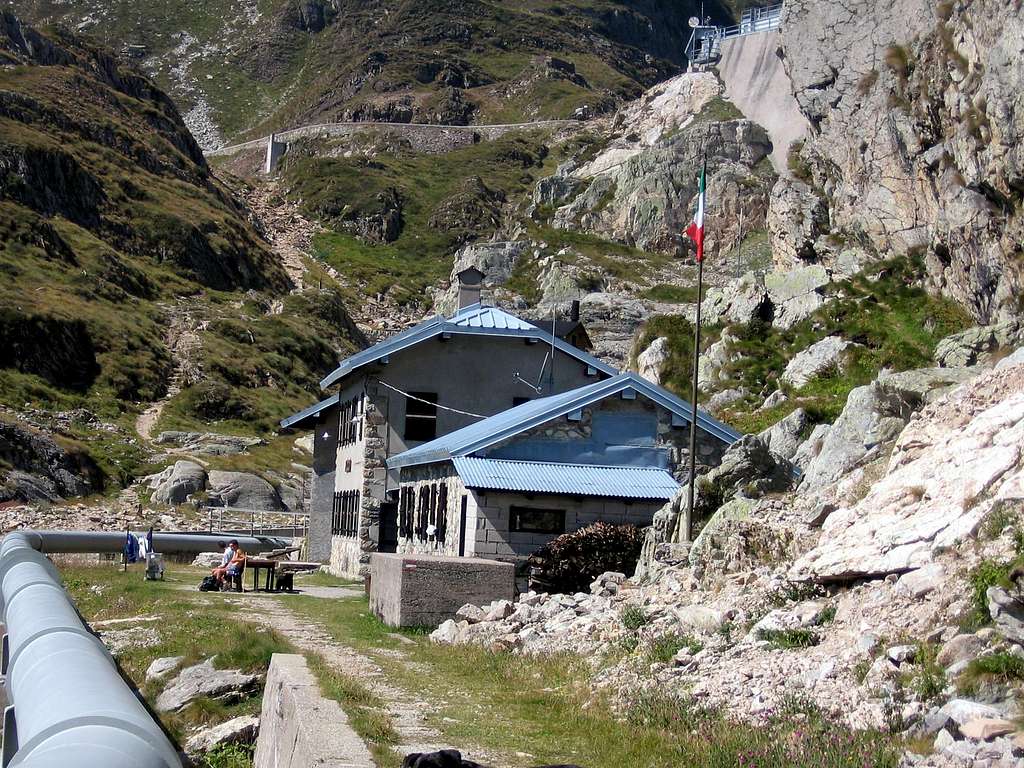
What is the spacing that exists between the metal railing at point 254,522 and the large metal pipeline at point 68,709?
36108mm

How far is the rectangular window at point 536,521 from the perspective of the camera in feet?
73.6

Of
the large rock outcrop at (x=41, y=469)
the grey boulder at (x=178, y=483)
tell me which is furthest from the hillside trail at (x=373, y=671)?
the grey boulder at (x=178, y=483)

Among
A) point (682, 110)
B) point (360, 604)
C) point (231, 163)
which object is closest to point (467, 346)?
point (360, 604)

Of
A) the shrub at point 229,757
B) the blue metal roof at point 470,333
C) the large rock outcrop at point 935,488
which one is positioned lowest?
the shrub at point 229,757

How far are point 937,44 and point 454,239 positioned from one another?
105966 mm

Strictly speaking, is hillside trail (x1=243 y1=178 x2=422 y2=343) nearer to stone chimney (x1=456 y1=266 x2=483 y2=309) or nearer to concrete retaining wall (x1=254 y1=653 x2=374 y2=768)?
stone chimney (x1=456 y1=266 x2=483 y2=309)

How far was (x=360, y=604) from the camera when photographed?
24.1 metres

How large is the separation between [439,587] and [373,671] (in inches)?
203

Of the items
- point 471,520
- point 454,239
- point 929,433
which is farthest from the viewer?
point 454,239

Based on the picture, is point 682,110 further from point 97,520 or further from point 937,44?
point 97,520

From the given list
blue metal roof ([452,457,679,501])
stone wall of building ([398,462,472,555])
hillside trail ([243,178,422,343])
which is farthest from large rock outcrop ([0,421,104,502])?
hillside trail ([243,178,422,343])

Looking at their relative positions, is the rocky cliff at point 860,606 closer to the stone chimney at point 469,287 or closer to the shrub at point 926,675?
the shrub at point 926,675

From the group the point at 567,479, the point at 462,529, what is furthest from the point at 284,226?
the point at 567,479

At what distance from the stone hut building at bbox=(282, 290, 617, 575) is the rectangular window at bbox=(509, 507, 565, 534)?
923 cm
